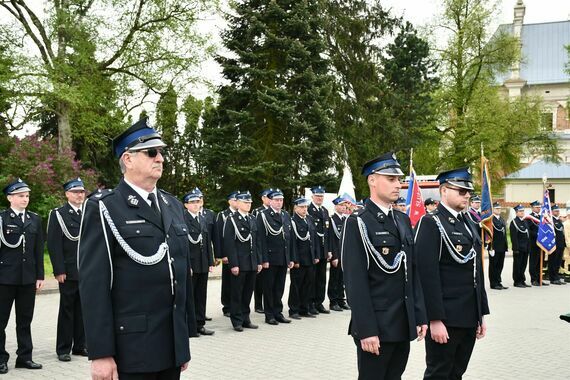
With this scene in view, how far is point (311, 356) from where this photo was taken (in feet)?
26.1

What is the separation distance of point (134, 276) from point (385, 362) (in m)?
1.96

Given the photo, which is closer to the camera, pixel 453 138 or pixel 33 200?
pixel 33 200

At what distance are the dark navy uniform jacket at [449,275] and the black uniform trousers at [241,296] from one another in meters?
5.44

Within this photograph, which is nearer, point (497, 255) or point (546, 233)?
point (497, 255)

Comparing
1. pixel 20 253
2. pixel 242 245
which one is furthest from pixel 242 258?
pixel 20 253

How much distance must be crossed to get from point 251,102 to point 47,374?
19.5 meters

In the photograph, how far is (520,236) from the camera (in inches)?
661

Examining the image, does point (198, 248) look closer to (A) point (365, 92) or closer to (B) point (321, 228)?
(B) point (321, 228)

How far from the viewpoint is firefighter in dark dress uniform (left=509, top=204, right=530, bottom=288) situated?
16.7 m

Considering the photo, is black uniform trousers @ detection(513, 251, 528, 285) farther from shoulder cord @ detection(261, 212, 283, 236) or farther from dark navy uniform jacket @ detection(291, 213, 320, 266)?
shoulder cord @ detection(261, 212, 283, 236)

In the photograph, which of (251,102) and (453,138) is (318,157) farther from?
(453,138)

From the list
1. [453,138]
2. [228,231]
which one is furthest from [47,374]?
[453,138]

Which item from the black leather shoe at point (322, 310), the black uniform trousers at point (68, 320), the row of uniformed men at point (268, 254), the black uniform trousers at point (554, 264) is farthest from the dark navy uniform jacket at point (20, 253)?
the black uniform trousers at point (554, 264)

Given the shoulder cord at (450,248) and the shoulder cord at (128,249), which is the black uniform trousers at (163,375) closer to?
the shoulder cord at (128,249)
